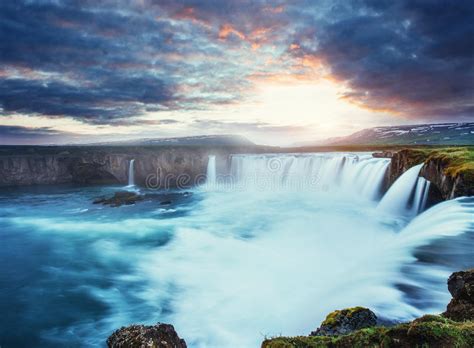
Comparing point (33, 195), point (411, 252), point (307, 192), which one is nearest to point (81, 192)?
point (33, 195)

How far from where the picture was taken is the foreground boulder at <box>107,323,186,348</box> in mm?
4633

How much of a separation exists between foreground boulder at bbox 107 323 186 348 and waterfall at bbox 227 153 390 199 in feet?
83.4

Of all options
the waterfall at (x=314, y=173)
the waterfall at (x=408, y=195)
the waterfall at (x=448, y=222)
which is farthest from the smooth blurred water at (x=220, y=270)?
the waterfall at (x=314, y=173)

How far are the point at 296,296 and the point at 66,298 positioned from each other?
9.14 m

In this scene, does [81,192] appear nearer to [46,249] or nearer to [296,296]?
[46,249]

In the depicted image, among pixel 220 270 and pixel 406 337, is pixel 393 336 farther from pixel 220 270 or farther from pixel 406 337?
pixel 220 270

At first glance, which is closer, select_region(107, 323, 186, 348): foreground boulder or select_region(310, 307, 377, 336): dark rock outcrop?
select_region(107, 323, 186, 348): foreground boulder

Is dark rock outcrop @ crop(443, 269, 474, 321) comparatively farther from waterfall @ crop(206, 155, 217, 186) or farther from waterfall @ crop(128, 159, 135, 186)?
waterfall @ crop(128, 159, 135, 186)

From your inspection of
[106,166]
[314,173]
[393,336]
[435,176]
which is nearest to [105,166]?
[106,166]

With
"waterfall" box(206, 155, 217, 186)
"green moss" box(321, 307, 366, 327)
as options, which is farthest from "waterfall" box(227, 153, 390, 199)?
"green moss" box(321, 307, 366, 327)

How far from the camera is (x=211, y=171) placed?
51375 mm

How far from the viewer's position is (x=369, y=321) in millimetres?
5965

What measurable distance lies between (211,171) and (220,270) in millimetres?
37655

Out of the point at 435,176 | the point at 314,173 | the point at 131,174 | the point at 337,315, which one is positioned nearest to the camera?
the point at 337,315
